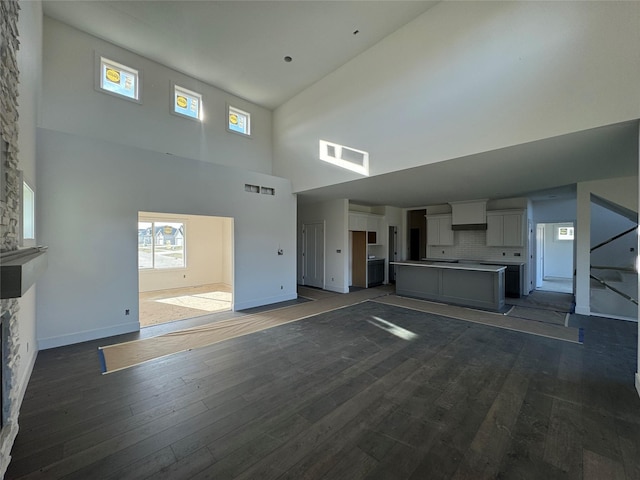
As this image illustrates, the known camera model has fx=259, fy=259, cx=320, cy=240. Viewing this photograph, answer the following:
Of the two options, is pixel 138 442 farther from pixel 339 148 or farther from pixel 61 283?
pixel 339 148

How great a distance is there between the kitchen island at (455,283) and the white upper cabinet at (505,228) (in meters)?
1.16

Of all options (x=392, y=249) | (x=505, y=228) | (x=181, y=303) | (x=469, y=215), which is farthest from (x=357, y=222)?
(x=181, y=303)

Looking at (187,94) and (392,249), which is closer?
(187,94)

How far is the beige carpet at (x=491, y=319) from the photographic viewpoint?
4137 mm

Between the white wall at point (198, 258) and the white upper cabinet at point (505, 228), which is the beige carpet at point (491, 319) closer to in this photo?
the white upper cabinet at point (505, 228)

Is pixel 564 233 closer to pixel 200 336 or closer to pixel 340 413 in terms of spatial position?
pixel 340 413

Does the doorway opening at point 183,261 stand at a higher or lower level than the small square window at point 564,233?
lower

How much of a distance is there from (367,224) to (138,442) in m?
7.46

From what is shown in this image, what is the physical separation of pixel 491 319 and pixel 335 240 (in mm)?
4319

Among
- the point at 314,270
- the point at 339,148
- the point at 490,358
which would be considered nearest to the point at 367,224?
the point at 314,270

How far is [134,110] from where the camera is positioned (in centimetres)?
519

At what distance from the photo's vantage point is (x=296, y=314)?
209 inches

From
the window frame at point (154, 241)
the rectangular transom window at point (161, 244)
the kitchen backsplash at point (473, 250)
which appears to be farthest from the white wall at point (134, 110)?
the kitchen backsplash at point (473, 250)

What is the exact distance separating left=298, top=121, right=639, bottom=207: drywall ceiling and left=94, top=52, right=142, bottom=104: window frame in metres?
4.05
